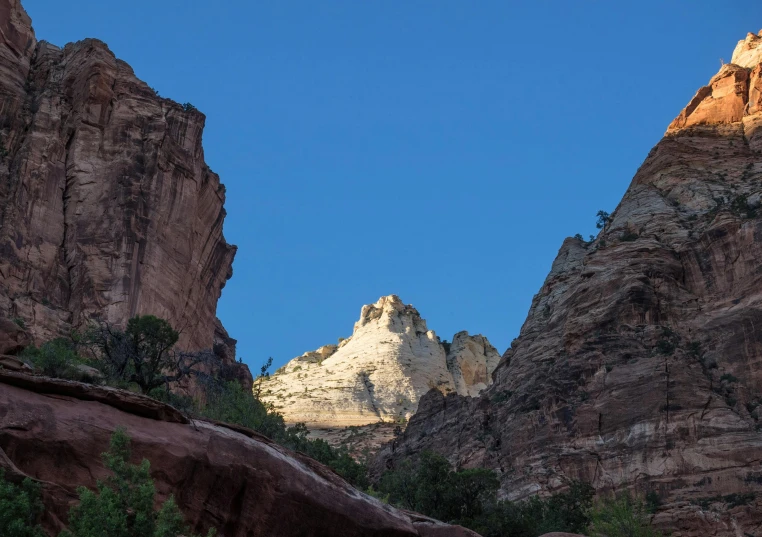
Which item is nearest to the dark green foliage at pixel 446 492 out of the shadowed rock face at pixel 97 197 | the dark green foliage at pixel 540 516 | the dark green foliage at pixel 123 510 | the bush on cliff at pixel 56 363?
the dark green foliage at pixel 540 516

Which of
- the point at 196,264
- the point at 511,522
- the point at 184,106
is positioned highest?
the point at 184,106

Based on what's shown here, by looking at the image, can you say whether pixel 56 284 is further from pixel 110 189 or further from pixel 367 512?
pixel 367 512

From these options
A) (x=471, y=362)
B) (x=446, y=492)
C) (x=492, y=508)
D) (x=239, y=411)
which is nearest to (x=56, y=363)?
(x=239, y=411)

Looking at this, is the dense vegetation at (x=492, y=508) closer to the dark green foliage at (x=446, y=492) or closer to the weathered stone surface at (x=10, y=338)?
the dark green foliage at (x=446, y=492)

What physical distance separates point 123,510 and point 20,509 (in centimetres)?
205

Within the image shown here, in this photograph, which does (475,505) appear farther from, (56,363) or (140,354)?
(56,363)

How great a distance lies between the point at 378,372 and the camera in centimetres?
13075

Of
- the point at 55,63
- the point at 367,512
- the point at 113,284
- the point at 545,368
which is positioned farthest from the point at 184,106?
the point at 367,512

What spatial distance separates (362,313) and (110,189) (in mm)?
92733

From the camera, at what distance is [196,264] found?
66.6 m

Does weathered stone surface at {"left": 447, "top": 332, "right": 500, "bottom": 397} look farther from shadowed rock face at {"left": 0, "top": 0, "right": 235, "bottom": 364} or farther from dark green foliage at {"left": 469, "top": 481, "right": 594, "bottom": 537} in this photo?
dark green foliage at {"left": 469, "top": 481, "right": 594, "bottom": 537}

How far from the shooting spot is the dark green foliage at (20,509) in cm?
2144

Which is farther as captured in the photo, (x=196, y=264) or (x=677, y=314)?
(x=677, y=314)

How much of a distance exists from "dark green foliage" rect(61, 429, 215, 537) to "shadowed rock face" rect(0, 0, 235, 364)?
30.6 meters
